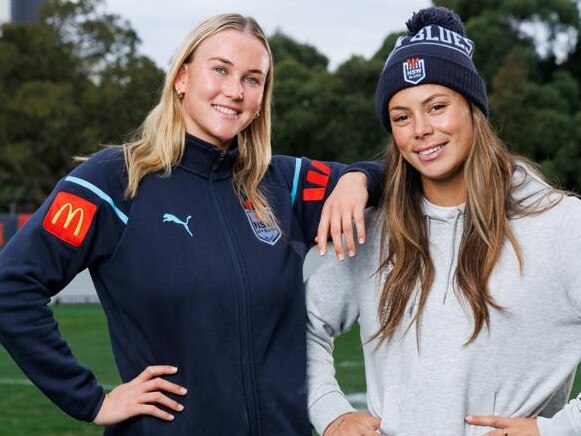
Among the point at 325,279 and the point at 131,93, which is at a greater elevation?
the point at 131,93

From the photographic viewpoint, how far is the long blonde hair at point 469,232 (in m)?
2.98

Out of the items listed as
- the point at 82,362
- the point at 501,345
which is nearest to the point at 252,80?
the point at 501,345

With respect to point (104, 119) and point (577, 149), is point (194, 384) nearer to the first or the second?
point (577, 149)

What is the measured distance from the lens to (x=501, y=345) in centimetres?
295

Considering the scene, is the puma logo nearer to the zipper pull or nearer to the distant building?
the zipper pull

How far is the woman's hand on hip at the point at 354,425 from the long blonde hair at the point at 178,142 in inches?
25.4

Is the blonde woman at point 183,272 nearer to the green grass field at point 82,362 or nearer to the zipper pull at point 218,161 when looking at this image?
A: the zipper pull at point 218,161

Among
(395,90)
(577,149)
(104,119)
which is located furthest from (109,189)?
(104,119)

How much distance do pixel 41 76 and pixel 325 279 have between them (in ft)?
138

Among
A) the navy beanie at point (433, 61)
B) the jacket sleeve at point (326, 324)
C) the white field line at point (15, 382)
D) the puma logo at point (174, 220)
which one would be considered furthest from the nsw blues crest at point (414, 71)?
the white field line at point (15, 382)

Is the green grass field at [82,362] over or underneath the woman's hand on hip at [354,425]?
underneath

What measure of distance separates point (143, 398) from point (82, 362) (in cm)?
814

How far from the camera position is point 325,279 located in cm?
334

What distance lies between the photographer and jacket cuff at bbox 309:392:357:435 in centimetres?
324
